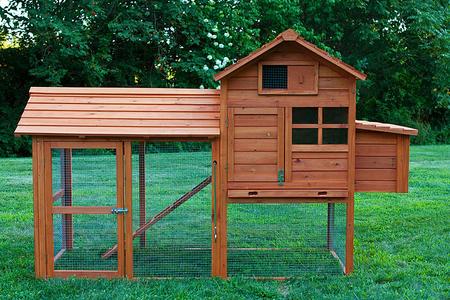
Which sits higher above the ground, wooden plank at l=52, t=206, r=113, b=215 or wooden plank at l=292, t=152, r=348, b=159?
wooden plank at l=292, t=152, r=348, b=159

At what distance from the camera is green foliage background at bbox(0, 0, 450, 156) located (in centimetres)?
1473

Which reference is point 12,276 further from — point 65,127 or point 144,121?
point 144,121

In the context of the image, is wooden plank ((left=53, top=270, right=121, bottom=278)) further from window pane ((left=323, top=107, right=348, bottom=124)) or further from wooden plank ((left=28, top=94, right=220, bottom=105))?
window pane ((left=323, top=107, right=348, bottom=124))

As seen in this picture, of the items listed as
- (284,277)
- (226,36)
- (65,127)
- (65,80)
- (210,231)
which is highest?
(226,36)

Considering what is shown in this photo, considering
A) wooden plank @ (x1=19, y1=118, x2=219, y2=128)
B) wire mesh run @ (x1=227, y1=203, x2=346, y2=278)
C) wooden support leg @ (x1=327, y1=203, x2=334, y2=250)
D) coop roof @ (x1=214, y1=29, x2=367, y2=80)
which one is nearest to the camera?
coop roof @ (x1=214, y1=29, x2=367, y2=80)

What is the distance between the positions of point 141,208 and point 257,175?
1315mm

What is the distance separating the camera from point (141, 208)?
620 cm

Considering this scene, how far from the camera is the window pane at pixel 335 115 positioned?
18.6 ft

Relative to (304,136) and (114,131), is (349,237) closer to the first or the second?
(304,136)

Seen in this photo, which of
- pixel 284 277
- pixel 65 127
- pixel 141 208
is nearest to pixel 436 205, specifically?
pixel 284 277

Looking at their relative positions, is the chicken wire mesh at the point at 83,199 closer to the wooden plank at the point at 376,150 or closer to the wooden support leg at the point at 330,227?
the wooden support leg at the point at 330,227

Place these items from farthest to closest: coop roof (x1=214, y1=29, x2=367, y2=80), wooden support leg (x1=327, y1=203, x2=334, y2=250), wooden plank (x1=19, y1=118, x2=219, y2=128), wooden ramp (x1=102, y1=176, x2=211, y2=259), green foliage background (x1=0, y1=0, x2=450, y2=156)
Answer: green foliage background (x1=0, y1=0, x2=450, y2=156) → wooden support leg (x1=327, y1=203, x2=334, y2=250) → wooden ramp (x1=102, y1=176, x2=211, y2=259) → wooden plank (x1=19, y1=118, x2=219, y2=128) → coop roof (x1=214, y1=29, x2=367, y2=80)

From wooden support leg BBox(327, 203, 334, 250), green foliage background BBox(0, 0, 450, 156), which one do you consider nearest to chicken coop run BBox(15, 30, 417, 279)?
wooden support leg BBox(327, 203, 334, 250)

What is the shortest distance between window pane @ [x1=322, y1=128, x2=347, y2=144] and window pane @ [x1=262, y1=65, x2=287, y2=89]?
603 millimetres
